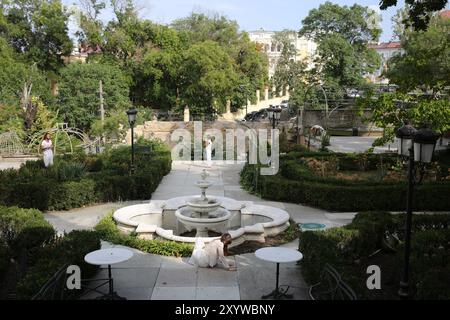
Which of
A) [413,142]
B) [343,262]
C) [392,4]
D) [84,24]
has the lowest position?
[343,262]

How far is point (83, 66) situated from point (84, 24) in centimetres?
716

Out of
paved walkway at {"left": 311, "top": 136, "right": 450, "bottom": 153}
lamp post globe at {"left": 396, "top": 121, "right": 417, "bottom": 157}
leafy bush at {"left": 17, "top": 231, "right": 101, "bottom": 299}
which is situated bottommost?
leafy bush at {"left": 17, "top": 231, "right": 101, "bottom": 299}

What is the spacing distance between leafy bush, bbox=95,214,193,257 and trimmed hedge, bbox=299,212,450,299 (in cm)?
250

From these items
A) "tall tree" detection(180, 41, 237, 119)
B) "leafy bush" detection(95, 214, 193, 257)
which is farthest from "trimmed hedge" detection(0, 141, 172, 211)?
"tall tree" detection(180, 41, 237, 119)

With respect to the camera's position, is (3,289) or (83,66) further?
(83,66)

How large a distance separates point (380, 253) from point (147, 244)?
5001 mm

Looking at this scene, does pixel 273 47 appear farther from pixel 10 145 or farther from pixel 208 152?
pixel 208 152

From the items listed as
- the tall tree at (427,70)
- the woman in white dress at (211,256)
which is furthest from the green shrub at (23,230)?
the tall tree at (427,70)

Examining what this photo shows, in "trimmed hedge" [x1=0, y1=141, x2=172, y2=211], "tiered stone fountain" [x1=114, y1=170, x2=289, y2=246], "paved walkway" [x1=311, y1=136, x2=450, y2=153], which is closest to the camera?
"tiered stone fountain" [x1=114, y1=170, x2=289, y2=246]

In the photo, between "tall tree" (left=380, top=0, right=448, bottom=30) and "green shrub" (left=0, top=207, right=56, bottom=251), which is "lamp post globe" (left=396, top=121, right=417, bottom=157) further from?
"green shrub" (left=0, top=207, right=56, bottom=251)

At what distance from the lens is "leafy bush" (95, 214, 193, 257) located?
970 centimetres

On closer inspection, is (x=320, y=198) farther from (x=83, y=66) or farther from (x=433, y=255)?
(x=83, y=66)
